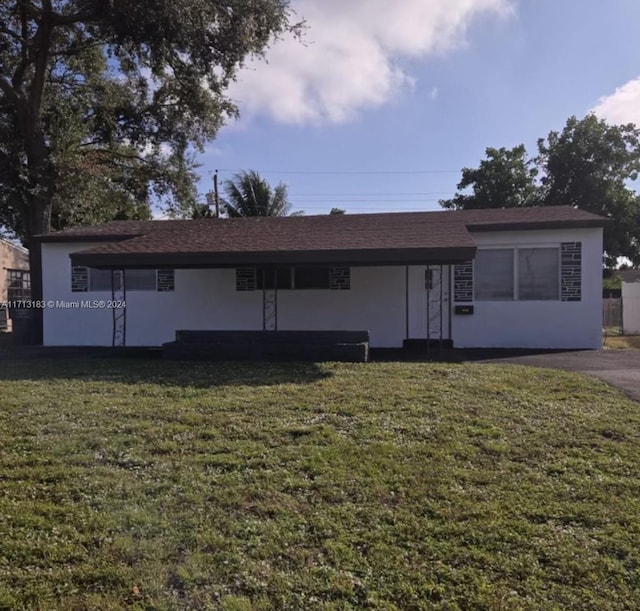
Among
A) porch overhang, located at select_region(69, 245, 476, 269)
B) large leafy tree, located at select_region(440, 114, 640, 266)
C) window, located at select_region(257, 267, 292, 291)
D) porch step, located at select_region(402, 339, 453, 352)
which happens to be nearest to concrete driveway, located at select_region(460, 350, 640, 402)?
porch step, located at select_region(402, 339, 453, 352)

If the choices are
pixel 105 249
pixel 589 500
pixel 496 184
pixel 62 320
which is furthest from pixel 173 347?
pixel 496 184

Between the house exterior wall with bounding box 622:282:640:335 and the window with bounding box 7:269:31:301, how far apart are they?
2555 cm

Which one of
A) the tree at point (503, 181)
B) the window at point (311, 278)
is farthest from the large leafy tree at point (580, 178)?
the window at point (311, 278)

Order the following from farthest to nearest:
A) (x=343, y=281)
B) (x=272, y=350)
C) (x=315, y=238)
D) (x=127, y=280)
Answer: (x=127, y=280) < (x=343, y=281) < (x=315, y=238) < (x=272, y=350)

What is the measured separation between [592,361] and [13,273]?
2724cm

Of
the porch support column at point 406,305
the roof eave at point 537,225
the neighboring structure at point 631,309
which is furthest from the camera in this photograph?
the neighboring structure at point 631,309

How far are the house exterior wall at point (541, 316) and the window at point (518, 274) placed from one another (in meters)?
0.14

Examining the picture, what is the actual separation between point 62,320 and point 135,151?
8.85 m

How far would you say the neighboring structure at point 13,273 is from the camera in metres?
26.1

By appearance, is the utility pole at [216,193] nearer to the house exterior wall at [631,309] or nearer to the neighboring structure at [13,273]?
the neighboring structure at [13,273]

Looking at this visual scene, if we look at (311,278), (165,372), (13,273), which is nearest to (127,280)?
(311,278)

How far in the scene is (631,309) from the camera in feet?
55.1

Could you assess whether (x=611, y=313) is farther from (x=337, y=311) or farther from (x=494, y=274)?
(x=337, y=311)

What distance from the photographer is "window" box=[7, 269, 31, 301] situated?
26.8m
